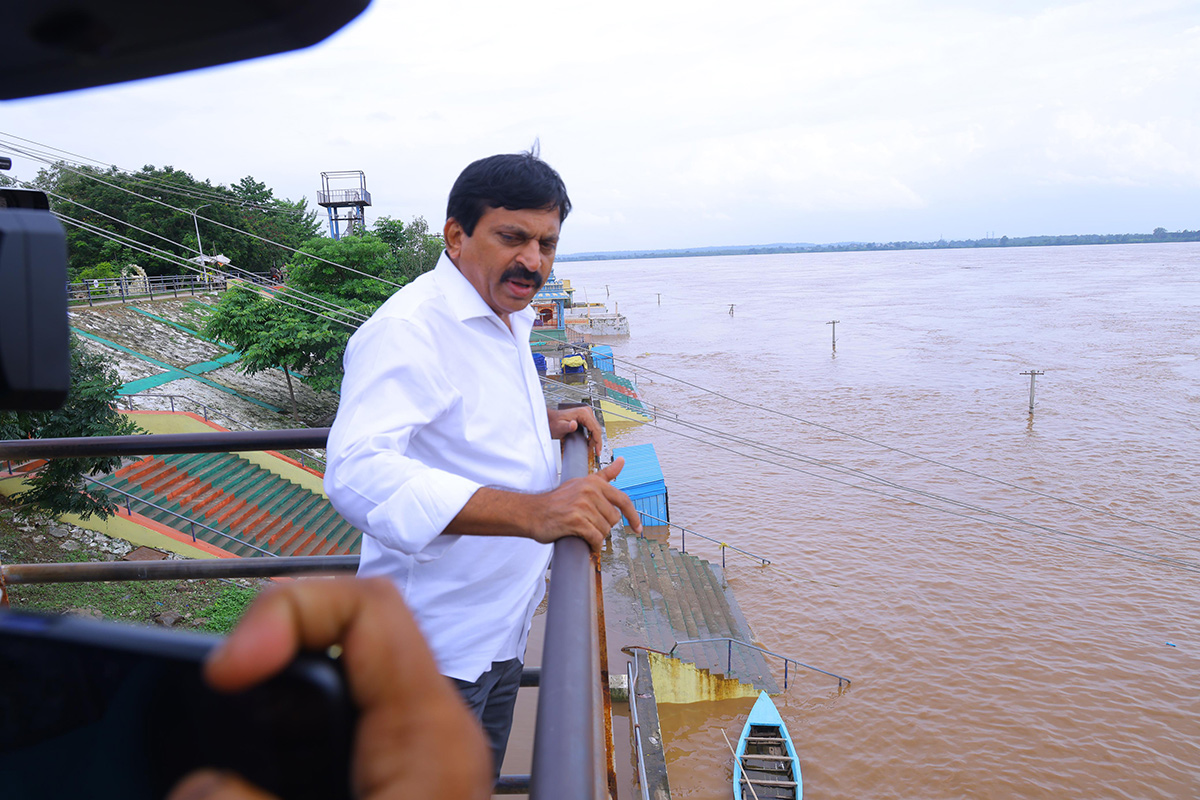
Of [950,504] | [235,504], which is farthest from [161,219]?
[950,504]

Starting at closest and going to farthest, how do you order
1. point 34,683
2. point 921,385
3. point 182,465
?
point 34,683 → point 182,465 → point 921,385

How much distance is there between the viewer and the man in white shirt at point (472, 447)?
133 centimetres

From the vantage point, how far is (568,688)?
877 mm

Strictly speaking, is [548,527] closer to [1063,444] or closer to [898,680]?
[898,680]

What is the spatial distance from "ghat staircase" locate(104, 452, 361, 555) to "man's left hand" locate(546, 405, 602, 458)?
12.1 m

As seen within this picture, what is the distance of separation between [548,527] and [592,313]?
6041 cm

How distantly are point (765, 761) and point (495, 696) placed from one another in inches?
437

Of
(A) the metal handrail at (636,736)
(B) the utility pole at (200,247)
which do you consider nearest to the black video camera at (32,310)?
(A) the metal handrail at (636,736)

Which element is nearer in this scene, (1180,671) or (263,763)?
(263,763)

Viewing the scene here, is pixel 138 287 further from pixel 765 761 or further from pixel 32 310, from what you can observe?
pixel 32 310

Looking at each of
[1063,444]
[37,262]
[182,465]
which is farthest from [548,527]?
[1063,444]

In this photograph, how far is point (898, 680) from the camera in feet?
45.5

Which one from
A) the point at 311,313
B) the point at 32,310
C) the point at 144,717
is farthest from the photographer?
the point at 311,313

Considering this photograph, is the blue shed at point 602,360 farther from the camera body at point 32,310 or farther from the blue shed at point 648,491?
the camera body at point 32,310
